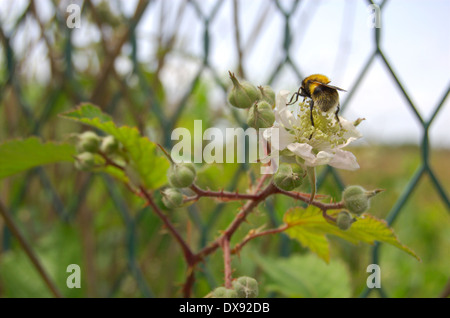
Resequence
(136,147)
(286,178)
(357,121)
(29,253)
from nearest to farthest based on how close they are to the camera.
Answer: (286,178) < (357,121) < (136,147) < (29,253)

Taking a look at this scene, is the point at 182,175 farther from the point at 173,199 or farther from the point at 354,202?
the point at 354,202

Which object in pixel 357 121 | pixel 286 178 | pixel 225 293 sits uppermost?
pixel 357 121

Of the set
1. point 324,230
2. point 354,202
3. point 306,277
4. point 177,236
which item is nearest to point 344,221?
point 354,202

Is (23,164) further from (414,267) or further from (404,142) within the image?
(404,142)

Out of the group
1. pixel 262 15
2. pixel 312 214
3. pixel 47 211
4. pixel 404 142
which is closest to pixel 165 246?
pixel 47 211

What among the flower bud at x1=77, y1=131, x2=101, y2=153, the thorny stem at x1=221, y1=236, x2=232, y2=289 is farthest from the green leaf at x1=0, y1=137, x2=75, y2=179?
the thorny stem at x1=221, y1=236, x2=232, y2=289

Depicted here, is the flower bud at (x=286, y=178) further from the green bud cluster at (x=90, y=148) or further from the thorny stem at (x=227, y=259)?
the green bud cluster at (x=90, y=148)
